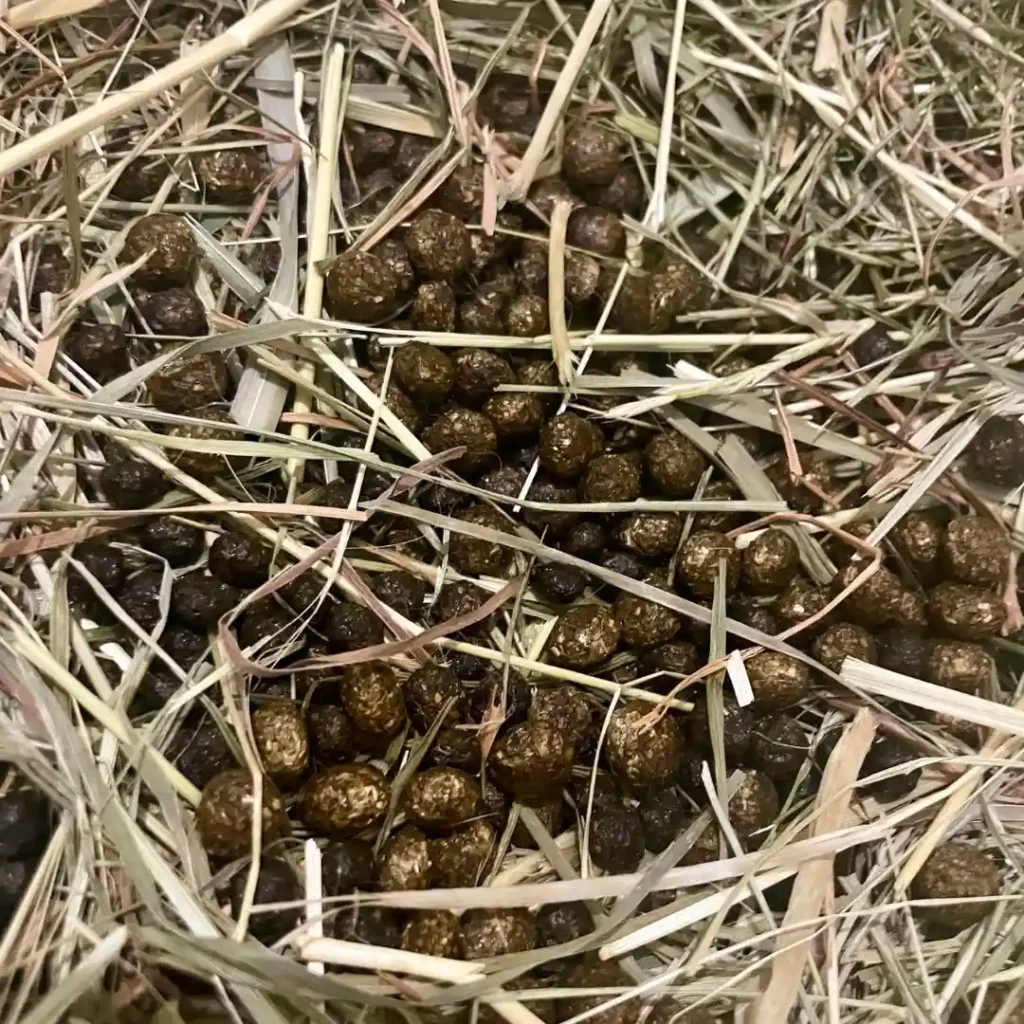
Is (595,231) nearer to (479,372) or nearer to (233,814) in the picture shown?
(479,372)

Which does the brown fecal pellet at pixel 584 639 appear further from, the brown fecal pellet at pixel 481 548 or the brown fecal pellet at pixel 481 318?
the brown fecal pellet at pixel 481 318

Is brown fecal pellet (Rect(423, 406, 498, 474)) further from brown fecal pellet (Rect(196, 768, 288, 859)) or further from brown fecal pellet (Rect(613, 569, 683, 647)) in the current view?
brown fecal pellet (Rect(196, 768, 288, 859))

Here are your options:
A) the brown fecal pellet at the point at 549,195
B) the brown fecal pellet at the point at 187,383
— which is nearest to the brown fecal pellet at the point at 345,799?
the brown fecal pellet at the point at 187,383

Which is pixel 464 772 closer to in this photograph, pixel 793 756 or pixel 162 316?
pixel 793 756

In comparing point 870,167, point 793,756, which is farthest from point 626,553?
point 870,167

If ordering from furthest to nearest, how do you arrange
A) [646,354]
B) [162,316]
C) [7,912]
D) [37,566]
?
[646,354] → [162,316] → [37,566] → [7,912]

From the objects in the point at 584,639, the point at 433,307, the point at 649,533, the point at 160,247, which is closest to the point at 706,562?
the point at 649,533

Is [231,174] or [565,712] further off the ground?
[231,174]
